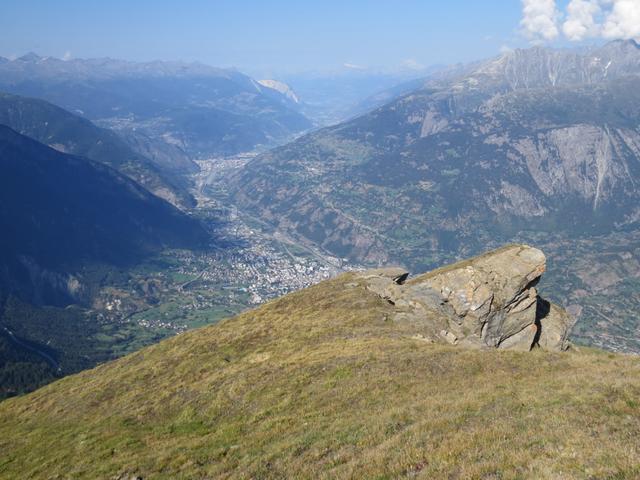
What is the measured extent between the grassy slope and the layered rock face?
401cm

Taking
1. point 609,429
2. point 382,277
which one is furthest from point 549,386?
point 382,277

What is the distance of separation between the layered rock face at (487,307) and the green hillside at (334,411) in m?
3.24

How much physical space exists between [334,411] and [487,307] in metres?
27.4

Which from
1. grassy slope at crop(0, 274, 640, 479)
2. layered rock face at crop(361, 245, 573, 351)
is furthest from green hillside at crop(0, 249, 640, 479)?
layered rock face at crop(361, 245, 573, 351)

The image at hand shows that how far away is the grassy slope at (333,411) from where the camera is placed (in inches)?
787

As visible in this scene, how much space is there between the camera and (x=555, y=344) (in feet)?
178

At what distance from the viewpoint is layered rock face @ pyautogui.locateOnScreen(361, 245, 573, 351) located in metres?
51.3

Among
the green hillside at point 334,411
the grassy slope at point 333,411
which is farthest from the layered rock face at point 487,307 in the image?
the grassy slope at point 333,411

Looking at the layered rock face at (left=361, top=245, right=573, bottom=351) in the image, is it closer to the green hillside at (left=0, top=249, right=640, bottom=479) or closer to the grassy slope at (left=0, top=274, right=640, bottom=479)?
the green hillside at (left=0, top=249, right=640, bottom=479)

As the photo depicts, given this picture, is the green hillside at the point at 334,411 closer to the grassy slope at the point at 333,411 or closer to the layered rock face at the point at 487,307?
the grassy slope at the point at 333,411

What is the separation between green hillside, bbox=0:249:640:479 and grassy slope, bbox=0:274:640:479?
133mm

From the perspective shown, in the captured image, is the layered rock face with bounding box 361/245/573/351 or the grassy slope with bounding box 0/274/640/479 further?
the layered rock face with bounding box 361/245/573/351

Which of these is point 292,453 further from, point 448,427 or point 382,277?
point 382,277

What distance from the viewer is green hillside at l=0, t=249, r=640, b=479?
787 inches
